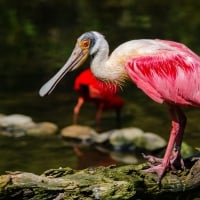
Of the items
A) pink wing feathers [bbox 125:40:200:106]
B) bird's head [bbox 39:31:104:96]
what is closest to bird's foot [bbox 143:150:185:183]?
pink wing feathers [bbox 125:40:200:106]

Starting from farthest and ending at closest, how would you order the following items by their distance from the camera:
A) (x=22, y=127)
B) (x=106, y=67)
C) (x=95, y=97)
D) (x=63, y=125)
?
(x=95, y=97), (x=63, y=125), (x=22, y=127), (x=106, y=67)

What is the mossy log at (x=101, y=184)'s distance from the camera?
14.4 ft

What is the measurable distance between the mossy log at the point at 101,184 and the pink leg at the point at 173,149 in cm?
5

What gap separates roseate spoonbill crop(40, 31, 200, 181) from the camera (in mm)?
5324

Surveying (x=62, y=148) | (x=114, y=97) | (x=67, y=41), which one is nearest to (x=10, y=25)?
(x=67, y=41)

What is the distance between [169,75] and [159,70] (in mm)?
82

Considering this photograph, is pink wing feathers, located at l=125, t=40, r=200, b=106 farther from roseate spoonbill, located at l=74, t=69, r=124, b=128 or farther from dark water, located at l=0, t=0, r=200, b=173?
roseate spoonbill, located at l=74, t=69, r=124, b=128

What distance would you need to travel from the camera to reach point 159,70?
5.38 meters

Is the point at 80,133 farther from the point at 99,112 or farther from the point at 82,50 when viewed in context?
the point at 82,50

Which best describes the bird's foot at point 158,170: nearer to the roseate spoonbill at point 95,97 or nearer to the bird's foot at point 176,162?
the bird's foot at point 176,162

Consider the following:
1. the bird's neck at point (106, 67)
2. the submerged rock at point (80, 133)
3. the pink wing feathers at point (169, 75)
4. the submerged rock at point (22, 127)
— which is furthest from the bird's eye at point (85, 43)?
the submerged rock at point (22, 127)

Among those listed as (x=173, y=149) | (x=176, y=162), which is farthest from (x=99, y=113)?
(x=176, y=162)

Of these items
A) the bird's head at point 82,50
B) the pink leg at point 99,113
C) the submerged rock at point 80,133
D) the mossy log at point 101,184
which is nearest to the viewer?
the mossy log at point 101,184

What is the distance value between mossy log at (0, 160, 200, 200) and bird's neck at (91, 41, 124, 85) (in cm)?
71
